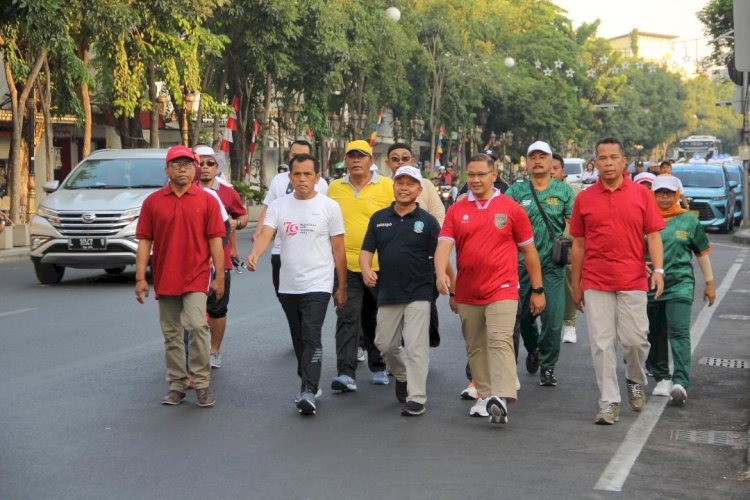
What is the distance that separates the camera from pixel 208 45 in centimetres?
3183

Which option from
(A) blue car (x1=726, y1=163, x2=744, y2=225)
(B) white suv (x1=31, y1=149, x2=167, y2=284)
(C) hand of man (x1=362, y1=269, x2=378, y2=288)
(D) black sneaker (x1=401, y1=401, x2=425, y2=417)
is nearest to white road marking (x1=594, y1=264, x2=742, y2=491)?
(D) black sneaker (x1=401, y1=401, x2=425, y2=417)

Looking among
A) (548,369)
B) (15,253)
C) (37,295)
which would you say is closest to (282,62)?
(15,253)

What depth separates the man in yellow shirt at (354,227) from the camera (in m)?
9.43

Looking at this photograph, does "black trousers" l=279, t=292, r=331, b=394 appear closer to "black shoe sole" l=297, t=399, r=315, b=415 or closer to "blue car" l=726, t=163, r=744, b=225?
"black shoe sole" l=297, t=399, r=315, b=415

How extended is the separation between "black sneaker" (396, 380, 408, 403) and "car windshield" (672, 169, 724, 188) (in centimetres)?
2876

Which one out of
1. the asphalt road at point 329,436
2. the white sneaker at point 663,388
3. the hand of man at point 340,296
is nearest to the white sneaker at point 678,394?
the asphalt road at point 329,436

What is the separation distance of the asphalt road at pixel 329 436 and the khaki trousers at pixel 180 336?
0.24 metres

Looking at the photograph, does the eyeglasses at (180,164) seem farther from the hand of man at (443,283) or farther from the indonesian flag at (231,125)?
the indonesian flag at (231,125)

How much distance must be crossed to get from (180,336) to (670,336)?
3.37 metres

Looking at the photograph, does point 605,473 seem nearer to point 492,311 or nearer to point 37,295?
point 492,311

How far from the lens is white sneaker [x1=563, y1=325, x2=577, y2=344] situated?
12.5 metres

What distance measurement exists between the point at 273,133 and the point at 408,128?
663 cm

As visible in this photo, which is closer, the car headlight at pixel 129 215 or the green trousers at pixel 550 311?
the green trousers at pixel 550 311

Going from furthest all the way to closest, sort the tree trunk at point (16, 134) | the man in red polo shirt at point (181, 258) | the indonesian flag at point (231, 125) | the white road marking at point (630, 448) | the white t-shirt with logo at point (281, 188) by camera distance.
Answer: the indonesian flag at point (231, 125) → the tree trunk at point (16, 134) → the white t-shirt with logo at point (281, 188) → the man in red polo shirt at point (181, 258) → the white road marking at point (630, 448)
